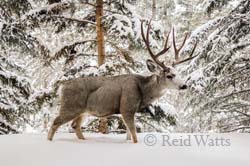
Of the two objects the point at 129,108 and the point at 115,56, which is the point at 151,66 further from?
the point at 115,56

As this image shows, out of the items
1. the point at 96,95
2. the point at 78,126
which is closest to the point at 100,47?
the point at 78,126

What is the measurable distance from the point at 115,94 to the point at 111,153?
3.17ft

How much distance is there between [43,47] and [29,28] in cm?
53

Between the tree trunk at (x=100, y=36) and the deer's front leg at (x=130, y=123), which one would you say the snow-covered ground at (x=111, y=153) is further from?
the tree trunk at (x=100, y=36)

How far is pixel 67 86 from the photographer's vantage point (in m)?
4.71

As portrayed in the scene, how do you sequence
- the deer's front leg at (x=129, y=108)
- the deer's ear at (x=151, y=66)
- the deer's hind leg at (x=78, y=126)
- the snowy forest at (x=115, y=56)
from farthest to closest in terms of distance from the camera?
the snowy forest at (x=115, y=56) → the deer's hind leg at (x=78, y=126) → the deer's ear at (x=151, y=66) → the deer's front leg at (x=129, y=108)

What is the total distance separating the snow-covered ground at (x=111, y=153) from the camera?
3537 millimetres

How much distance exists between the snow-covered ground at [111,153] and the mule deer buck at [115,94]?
320 mm

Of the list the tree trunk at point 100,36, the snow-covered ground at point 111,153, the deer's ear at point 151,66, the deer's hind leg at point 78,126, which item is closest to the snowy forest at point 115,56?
the tree trunk at point 100,36

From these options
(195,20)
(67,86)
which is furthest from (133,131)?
(195,20)

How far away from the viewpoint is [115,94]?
470 centimetres

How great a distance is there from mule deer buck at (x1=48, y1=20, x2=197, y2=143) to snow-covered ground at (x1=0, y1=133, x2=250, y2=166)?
32cm

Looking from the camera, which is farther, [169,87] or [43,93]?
[43,93]

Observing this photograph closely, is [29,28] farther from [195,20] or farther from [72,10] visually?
[195,20]
